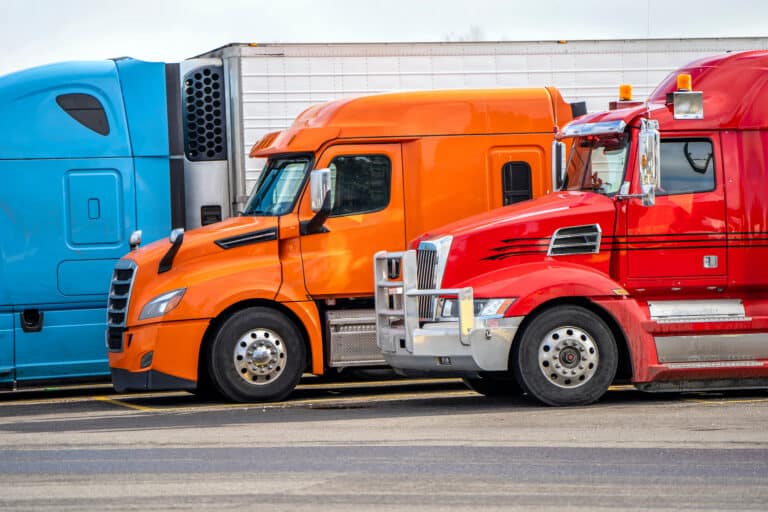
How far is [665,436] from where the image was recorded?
1150 cm

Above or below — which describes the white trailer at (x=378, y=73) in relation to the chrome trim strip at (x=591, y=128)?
above

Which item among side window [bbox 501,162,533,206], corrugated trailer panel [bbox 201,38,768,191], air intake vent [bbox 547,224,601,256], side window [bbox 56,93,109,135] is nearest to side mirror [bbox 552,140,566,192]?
side window [bbox 501,162,533,206]

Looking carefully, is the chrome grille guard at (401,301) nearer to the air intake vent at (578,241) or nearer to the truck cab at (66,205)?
the air intake vent at (578,241)

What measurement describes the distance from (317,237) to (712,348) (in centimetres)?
395

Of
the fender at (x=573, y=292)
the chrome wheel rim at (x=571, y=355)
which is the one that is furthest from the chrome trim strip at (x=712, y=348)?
the chrome wheel rim at (x=571, y=355)

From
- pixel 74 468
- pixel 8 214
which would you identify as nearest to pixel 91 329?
pixel 8 214

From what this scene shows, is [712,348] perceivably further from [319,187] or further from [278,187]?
[278,187]

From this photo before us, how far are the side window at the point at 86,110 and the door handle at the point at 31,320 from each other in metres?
2.03

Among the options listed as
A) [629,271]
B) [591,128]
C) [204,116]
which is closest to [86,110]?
[204,116]

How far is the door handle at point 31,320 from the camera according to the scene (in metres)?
15.9

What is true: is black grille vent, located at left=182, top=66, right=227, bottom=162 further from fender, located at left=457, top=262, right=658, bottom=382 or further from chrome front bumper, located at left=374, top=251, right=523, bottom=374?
fender, located at left=457, top=262, right=658, bottom=382

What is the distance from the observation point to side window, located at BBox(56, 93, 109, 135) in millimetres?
16250

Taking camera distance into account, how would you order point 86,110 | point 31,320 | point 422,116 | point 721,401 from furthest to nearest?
1. point 86,110
2. point 31,320
3. point 422,116
4. point 721,401

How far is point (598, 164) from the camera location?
1437 cm
